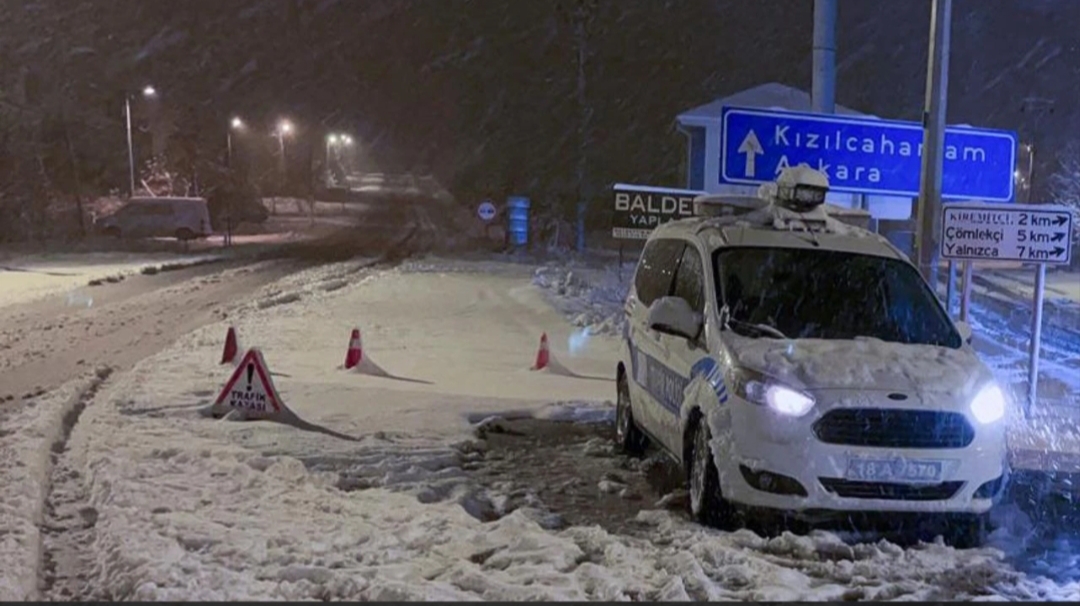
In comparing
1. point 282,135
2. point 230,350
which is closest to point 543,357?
point 230,350

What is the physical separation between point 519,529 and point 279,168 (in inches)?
3303

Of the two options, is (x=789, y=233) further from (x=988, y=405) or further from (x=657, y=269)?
(x=988, y=405)

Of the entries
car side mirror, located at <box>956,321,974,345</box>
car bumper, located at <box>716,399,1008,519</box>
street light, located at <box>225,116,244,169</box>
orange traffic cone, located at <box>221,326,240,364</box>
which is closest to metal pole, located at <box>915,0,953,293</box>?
car side mirror, located at <box>956,321,974,345</box>

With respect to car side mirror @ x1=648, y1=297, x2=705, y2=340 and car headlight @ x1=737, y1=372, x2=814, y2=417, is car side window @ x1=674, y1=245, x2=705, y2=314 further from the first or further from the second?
car headlight @ x1=737, y1=372, x2=814, y2=417

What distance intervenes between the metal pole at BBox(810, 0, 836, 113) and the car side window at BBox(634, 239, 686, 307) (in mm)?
3617

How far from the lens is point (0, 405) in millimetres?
9977

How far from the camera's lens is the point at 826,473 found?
19.5 feet

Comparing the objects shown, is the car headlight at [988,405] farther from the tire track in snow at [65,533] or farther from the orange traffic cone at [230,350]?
the orange traffic cone at [230,350]

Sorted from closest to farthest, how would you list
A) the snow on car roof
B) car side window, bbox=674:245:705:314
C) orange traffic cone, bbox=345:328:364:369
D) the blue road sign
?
1. car side window, bbox=674:245:705:314
2. the snow on car roof
3. the blue road sign
4. orange traffic cone, bbox=345:328:364:369

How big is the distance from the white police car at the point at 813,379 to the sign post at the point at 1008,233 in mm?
3047

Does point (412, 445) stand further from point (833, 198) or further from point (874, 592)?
point (833, 198)

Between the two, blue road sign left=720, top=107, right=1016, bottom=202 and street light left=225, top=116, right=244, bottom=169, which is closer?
blue road sign left=720, top=107, right=1016, bottom=202

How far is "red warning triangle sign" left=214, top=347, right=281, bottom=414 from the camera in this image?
30.3 feet

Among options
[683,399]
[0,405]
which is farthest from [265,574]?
[0,405]
